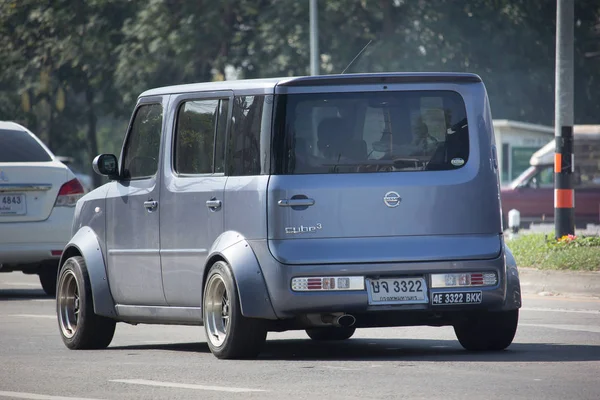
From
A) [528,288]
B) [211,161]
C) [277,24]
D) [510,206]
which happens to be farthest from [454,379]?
[277,24]

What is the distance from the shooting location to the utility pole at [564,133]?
18.5 meters

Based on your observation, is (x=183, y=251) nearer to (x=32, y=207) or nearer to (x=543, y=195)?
(x=32, y=207)

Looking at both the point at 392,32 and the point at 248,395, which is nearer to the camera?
the point at 248,395

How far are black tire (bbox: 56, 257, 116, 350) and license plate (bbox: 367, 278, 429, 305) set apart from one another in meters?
2.58

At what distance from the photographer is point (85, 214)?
11086mm

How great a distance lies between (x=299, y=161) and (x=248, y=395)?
2.12 meters

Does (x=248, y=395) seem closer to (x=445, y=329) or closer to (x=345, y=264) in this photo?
Answer: (x=345, y=264)

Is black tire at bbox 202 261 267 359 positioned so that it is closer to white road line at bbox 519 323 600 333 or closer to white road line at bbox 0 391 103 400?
white road line at bbox 0 391 103 400

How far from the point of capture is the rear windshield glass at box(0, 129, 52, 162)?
16.2 m

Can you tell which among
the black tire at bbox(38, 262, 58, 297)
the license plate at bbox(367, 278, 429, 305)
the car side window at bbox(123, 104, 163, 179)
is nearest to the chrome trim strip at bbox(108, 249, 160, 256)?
the car side window at bbox(123, 104, 163, 179)

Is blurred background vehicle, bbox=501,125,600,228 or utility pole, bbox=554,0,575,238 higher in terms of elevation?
utility pole, bbox=554,0,575,238

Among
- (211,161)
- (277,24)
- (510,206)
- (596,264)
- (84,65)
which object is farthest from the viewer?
(84,65)

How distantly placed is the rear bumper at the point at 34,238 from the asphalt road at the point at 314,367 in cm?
344

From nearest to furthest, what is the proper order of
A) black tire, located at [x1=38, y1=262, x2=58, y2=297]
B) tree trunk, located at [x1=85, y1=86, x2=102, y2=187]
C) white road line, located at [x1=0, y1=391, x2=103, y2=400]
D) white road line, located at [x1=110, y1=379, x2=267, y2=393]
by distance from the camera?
white road line, located at [x1=0, y1=391, x2=103, y2=400] < white road line, located at [x1=110, y1=379, x2=267, y2=393] < black tire, located at [x1=38, y1=262, x2=58, y2=297] < tree trunk, located at [x1=85, y1=86, x2=102, y2=187]
